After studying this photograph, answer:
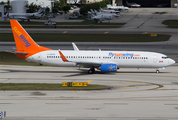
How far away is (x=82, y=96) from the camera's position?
2934 cm

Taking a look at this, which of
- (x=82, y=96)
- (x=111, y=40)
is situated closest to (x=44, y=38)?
(x=111, y=40)

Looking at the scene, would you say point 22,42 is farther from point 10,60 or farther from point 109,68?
point 109,68

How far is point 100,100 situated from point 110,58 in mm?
18822

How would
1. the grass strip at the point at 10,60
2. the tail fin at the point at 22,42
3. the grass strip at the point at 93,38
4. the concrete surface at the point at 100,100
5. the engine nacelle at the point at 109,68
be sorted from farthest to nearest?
1. the grass strip at the point at 93,38
2. the grass strip at the point at 10,60
3. the tail fin at the point at 22,42
4. the engine nacelle at the point at 109,68
5. the concrete surface at the point at 100,100

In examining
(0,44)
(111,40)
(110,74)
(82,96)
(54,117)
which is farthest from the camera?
(111,40)

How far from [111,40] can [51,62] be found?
38140 millimetres

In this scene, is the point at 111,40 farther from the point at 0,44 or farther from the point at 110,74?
the point at 110,74

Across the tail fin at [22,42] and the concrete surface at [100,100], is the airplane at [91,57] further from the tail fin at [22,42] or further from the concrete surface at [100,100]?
the concrete surface at [100,100]

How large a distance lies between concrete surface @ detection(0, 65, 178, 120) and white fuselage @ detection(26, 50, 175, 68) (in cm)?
355

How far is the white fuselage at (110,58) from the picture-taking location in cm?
4584

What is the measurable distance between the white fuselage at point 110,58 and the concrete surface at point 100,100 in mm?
3548

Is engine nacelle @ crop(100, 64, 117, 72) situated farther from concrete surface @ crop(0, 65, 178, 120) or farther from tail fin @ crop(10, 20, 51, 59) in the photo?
tail fin @ crop(10, 20, 51, 59)

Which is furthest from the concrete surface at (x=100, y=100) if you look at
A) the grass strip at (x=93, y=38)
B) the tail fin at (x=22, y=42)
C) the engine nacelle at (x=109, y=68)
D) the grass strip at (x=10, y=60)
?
the grass strip at (x=93, y=38)

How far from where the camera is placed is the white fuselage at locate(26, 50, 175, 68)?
150 feet
